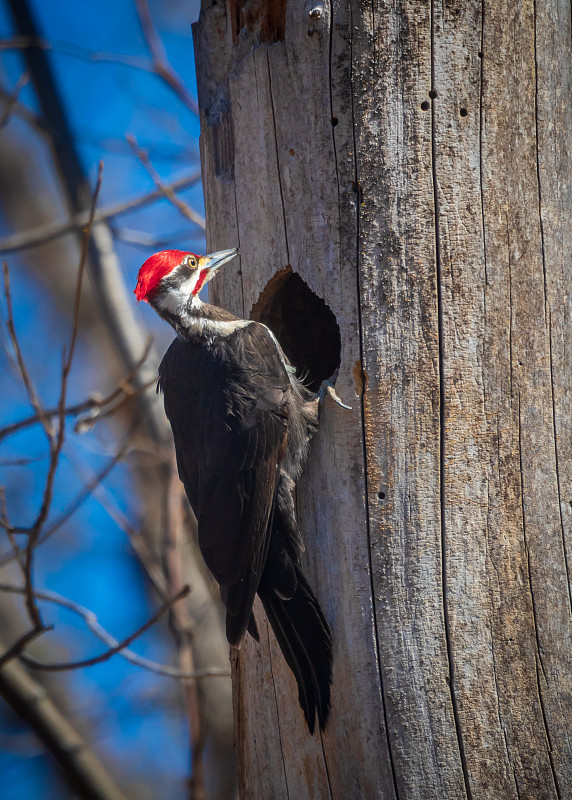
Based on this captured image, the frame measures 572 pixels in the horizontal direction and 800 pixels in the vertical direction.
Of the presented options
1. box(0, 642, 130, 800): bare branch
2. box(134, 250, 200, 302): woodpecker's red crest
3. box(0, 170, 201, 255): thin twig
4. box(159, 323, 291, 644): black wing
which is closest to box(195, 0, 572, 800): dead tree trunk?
box(159, 323, 291, 644): black wing

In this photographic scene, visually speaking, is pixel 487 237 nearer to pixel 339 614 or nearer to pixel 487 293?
pixel 487 293

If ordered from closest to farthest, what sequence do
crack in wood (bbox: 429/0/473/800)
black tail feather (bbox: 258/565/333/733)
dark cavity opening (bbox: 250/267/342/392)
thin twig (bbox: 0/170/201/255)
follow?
crack in wood (bbox: 429/0/473/800), black tail feather (bbox: 258/565/333/733), dark cavity opening (bbox: 250/267/342/392), thin twig (bbox: 0/170/201/255)

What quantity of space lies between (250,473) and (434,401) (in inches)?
28.2

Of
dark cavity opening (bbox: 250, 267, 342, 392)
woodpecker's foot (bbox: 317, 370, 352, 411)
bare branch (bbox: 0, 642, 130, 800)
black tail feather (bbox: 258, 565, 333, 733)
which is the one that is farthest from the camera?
bare branch (bbox: 0, 642, 130, 800)

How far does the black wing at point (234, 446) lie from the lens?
100 inches

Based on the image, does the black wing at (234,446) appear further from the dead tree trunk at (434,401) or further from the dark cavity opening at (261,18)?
the dark cavity opening at (261,18)

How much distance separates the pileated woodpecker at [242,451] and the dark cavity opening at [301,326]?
12 cm

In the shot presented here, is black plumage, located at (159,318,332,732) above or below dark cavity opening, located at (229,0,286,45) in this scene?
below

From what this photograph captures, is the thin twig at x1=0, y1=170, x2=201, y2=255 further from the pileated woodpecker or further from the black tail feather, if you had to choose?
the black tail feather

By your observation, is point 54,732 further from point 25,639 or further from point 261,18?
point 261,18

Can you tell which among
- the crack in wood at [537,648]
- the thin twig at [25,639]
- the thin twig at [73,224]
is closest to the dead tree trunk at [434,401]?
the crack in wood at [537,648]

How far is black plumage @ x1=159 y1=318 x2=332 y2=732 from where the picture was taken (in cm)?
241

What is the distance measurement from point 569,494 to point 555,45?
156 centimetres

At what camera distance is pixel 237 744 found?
9.12ft
